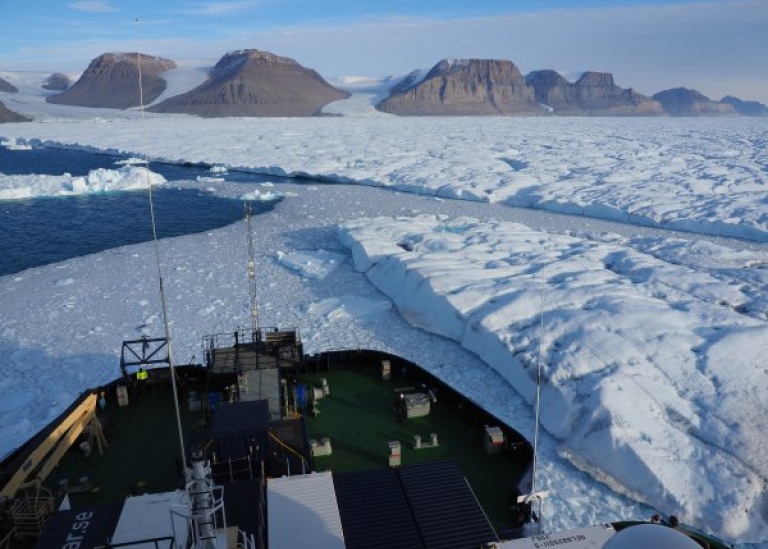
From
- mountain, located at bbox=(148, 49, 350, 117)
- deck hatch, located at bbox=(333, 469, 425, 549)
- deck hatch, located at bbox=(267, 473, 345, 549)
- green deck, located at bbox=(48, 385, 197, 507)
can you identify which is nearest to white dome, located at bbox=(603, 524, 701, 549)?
deck hatch, located at bbox=(333, 469, 425, 549)

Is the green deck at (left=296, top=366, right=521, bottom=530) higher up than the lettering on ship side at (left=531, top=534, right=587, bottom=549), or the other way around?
the lettering on ship side at (left=531, top=534, right=587, bottom=549)

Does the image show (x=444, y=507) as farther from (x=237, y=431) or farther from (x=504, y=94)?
(x=504, y=94)

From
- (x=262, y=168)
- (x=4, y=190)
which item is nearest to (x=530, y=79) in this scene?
(x=262, y=168)

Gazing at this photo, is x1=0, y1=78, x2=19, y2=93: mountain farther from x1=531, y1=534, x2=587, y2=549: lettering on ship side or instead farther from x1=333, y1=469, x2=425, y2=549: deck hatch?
Answer: x1=531, y1=534, x2=587, y2=549: lettering on ship side

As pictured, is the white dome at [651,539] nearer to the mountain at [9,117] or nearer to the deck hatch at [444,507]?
the deck hatch at [444,507]

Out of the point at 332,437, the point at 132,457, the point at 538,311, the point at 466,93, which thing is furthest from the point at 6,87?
the point at 332,437

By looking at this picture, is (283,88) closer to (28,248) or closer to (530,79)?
(530,79)
